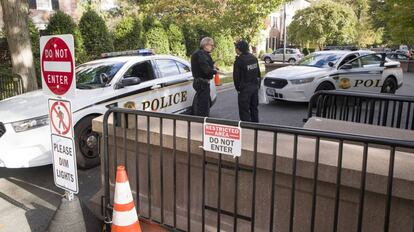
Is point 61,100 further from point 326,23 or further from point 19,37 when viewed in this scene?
point 326,23

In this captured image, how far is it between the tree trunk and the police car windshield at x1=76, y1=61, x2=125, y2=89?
12.9ft

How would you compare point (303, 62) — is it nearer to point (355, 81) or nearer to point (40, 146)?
point (355, 81)

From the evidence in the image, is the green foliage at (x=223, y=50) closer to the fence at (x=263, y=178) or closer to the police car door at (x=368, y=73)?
the police car door at (x=368, y=73)

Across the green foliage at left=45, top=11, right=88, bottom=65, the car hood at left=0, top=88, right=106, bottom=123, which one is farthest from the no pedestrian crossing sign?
the green foliage at left=45, top=11, right=88, bottom=65

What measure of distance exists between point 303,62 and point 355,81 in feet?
5.42

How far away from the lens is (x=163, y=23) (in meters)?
22.1

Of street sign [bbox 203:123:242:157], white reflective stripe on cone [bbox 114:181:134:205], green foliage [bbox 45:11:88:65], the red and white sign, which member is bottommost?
white reflective stripe on cone [bbox 114:181:134:205]

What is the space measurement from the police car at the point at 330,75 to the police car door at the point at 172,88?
3145 millimetres

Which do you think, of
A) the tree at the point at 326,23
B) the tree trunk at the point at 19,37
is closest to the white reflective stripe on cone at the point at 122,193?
the tree trunk at the point at 19,37

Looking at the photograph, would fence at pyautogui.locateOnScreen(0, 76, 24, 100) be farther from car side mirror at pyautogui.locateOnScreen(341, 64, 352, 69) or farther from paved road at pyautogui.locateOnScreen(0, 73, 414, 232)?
Answer: car side mirror at pyautogui.locateOnScreen(341, 64, 352, 69)

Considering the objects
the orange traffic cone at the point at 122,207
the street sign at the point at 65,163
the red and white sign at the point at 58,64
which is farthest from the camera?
the street sign at the point at 65,163

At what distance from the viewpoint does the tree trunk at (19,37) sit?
952 cm

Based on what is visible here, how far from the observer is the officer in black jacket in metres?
6.98

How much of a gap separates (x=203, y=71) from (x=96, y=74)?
203 centimetres
